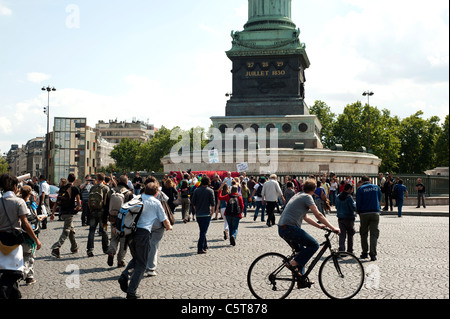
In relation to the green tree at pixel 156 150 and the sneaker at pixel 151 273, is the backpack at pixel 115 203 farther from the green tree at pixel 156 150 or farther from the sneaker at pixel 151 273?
the green tree at pixel 156 150

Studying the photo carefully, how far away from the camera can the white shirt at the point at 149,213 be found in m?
8.22

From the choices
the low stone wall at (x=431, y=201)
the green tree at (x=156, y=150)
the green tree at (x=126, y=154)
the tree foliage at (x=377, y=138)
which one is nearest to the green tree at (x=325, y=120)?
the tree foliage at (x=377, y=138)

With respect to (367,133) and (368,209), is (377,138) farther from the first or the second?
(368,209)

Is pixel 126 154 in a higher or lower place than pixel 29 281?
higher

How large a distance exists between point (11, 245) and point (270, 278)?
3.60m

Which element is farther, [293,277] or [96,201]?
[96,201]

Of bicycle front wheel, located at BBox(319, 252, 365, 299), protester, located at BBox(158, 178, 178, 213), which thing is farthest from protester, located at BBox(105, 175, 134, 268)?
protester, located at BBox(158, 178, 178, 213)

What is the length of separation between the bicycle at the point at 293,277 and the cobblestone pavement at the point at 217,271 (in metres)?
0.17

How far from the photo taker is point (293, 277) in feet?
26.4

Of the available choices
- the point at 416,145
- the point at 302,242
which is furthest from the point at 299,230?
the point at 416,145

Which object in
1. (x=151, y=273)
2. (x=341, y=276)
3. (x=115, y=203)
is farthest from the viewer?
(x=115, y=203)
